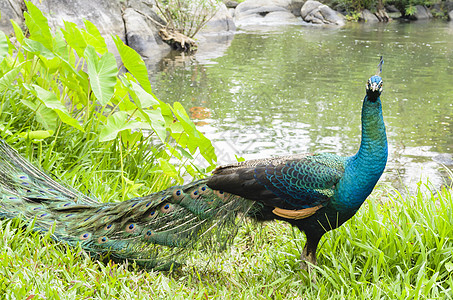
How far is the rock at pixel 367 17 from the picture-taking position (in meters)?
25.6

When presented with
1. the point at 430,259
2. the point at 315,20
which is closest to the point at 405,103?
the point at 430,259

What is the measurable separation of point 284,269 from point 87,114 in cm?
227

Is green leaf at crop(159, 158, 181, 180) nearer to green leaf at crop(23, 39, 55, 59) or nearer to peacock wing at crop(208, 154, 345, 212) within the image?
peacock wing at crop(208, 154, 345, 212)

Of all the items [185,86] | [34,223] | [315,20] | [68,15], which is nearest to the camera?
[34,223]

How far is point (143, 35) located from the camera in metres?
14.3

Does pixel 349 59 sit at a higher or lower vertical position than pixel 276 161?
lower

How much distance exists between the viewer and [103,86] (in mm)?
3695

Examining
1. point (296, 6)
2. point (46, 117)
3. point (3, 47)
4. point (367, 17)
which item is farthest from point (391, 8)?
point (3, 47)

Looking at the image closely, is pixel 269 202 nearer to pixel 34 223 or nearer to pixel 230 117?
pixel 34 223

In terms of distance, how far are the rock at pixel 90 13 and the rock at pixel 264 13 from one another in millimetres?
11185

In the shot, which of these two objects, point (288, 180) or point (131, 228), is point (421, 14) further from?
point (131, 228)

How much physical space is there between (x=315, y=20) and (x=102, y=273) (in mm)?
23550

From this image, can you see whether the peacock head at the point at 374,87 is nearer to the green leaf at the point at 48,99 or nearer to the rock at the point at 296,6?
the green leaf at the point at 48,99

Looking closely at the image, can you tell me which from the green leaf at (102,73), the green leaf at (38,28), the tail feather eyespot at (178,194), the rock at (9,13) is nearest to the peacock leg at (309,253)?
the tail feather eyespot at (178,194)
